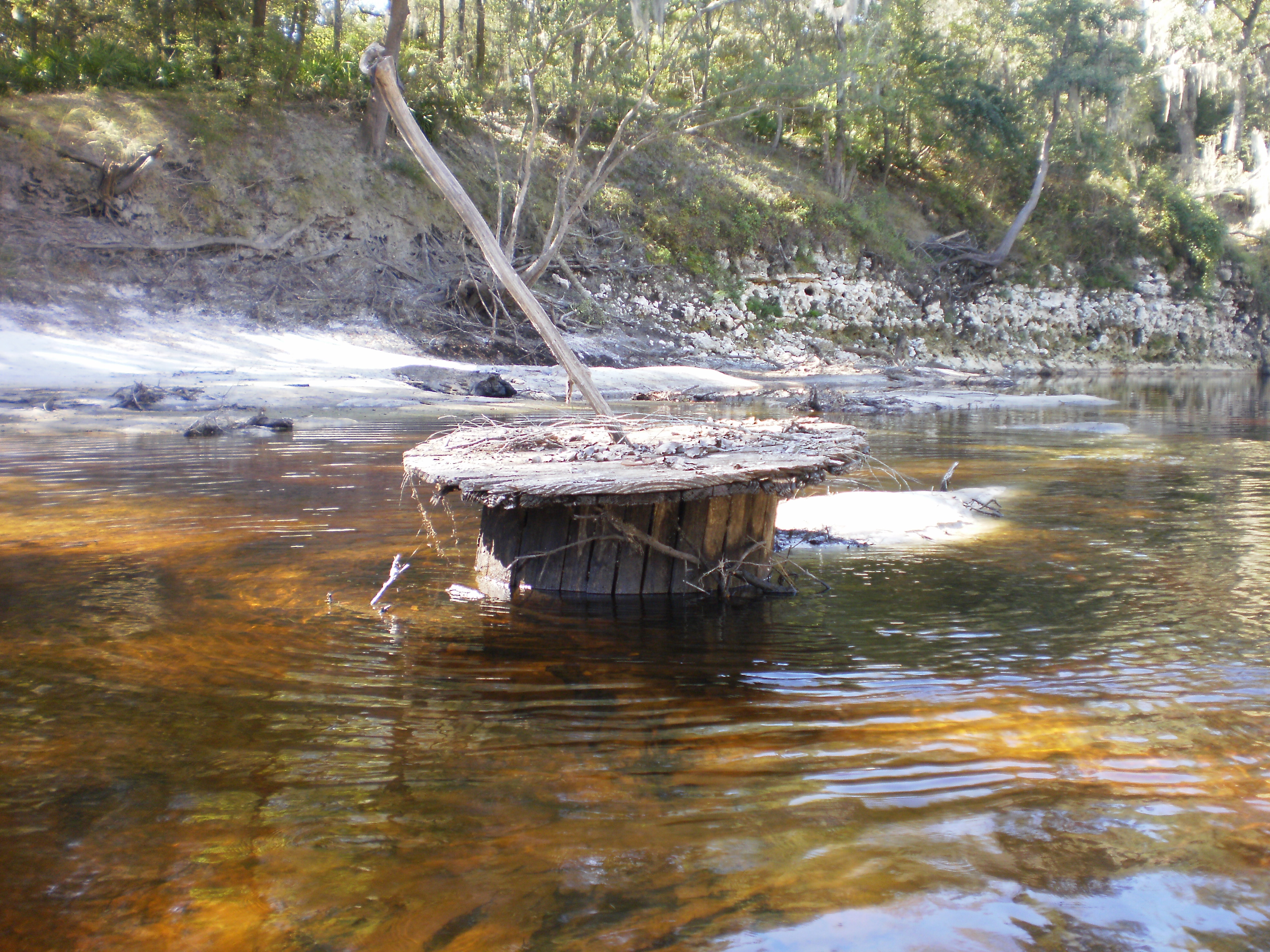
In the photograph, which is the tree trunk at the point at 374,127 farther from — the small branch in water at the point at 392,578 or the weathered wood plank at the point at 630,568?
the weathered wood plank at the point at 630,568

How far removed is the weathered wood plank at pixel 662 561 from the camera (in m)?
4.00

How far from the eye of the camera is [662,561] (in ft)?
13.5

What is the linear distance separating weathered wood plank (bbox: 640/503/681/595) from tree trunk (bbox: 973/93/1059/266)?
85.9 ft

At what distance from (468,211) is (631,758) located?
3.54 metres

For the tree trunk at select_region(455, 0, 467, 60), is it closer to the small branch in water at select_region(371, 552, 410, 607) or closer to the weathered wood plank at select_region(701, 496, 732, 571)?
the small branch in water at select_region(371, 552, 410, 607)

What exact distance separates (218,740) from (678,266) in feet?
71.5

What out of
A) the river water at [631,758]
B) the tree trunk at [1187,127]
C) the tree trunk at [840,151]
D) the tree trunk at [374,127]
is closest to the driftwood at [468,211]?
the river water at [631,758]

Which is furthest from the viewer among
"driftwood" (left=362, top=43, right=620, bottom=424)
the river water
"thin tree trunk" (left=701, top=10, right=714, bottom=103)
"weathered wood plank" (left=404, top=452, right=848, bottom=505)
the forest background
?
"thin tree trunk" (left=701, top=10, right=714, bottom=103)

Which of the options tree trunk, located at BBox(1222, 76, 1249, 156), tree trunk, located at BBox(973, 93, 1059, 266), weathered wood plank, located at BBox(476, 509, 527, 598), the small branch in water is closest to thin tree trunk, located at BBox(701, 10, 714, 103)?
tree trunk, located at BBox(973, 93, 1059, 266)

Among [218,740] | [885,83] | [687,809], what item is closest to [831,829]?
[687,809]

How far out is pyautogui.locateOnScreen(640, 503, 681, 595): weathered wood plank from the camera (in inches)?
157

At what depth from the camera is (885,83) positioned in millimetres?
26391

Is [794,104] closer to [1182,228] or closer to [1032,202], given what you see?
[1032,202]

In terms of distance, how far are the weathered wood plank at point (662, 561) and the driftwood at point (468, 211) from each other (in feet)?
3.77
